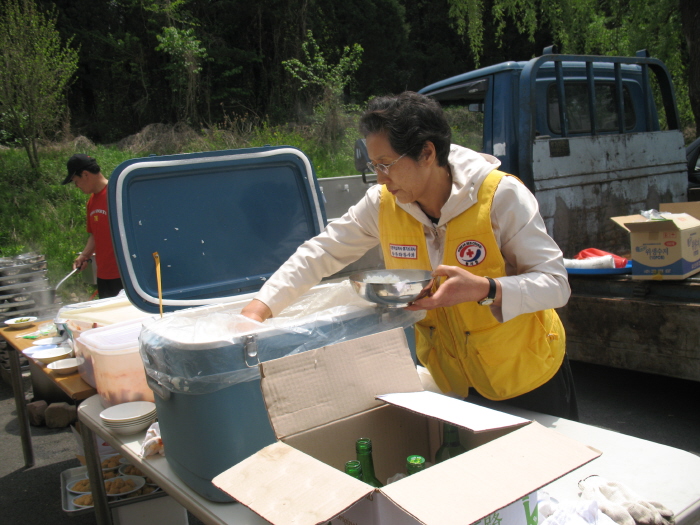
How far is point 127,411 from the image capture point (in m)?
1.96

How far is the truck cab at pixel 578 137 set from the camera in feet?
13.2

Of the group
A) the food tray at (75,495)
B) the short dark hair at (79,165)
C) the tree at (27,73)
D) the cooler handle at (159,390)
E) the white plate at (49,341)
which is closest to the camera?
the cooler handle at (159,390)

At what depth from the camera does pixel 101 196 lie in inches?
186

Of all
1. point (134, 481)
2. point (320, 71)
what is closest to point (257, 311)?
point (134, 481)

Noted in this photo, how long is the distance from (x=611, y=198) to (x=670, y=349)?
159 cm

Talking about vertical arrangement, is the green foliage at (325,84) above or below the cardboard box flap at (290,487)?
above

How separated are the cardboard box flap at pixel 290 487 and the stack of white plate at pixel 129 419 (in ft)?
2.86

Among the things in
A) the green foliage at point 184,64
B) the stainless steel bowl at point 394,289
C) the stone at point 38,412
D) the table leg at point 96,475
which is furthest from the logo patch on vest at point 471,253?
the green foliage at point 184,64

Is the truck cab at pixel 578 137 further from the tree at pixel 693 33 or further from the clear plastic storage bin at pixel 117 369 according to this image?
the clear plastic storage bin at pixel 117 369

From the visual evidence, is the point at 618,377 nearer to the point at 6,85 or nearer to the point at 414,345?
the point at 414,345

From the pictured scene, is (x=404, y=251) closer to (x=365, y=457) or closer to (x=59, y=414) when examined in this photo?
(x=365, y=457)

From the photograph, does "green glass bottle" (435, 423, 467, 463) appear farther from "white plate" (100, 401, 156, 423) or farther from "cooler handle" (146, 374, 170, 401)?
"white plate" (100, 401, 156, 423)

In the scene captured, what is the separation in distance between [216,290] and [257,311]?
621 millimetres

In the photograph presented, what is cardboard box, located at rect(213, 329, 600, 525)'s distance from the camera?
97 centimetres
